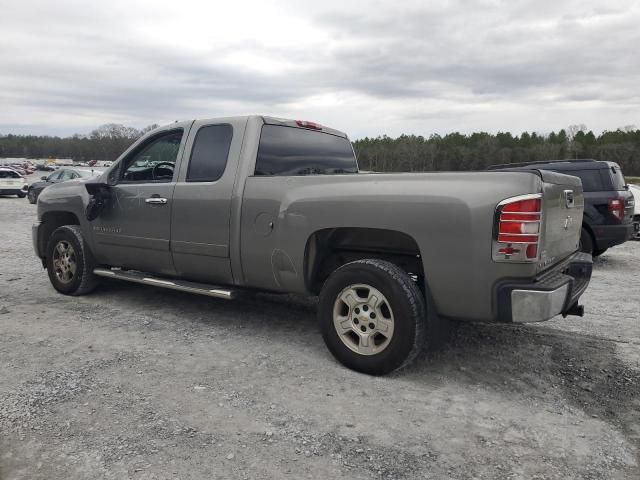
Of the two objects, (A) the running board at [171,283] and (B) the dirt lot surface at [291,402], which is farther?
(A) the running board at [171,283]

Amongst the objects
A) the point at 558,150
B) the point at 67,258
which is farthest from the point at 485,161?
the point at 67,258

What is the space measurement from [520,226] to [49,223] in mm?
5531

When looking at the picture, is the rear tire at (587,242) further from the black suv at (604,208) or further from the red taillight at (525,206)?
the red taillight at (525,206)

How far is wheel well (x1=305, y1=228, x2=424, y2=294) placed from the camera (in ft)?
13.1

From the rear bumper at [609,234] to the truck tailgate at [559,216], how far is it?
4525 mm

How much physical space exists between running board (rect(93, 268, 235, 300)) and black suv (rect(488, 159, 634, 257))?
5187mm

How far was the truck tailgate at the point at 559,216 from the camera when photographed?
340 cm

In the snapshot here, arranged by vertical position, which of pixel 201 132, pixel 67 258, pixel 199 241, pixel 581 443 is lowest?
pixel 581 443

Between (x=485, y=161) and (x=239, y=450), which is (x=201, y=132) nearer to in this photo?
(x=239, y=450)

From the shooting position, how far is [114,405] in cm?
330

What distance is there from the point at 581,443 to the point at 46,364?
3623mm

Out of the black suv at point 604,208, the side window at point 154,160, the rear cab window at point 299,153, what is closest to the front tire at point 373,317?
the rear cab window at point 299,153

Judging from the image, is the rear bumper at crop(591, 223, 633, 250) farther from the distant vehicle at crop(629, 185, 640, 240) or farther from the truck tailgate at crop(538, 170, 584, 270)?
the truck tailgate at crop(538, 170, 584, 270)

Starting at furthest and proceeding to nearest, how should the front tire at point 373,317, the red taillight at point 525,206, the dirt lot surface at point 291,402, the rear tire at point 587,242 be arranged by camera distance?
the rear tire at point 587,242, the front tire at point 373,317, the red taillight at point 525,206, the dirt lot surface at point 291,402
